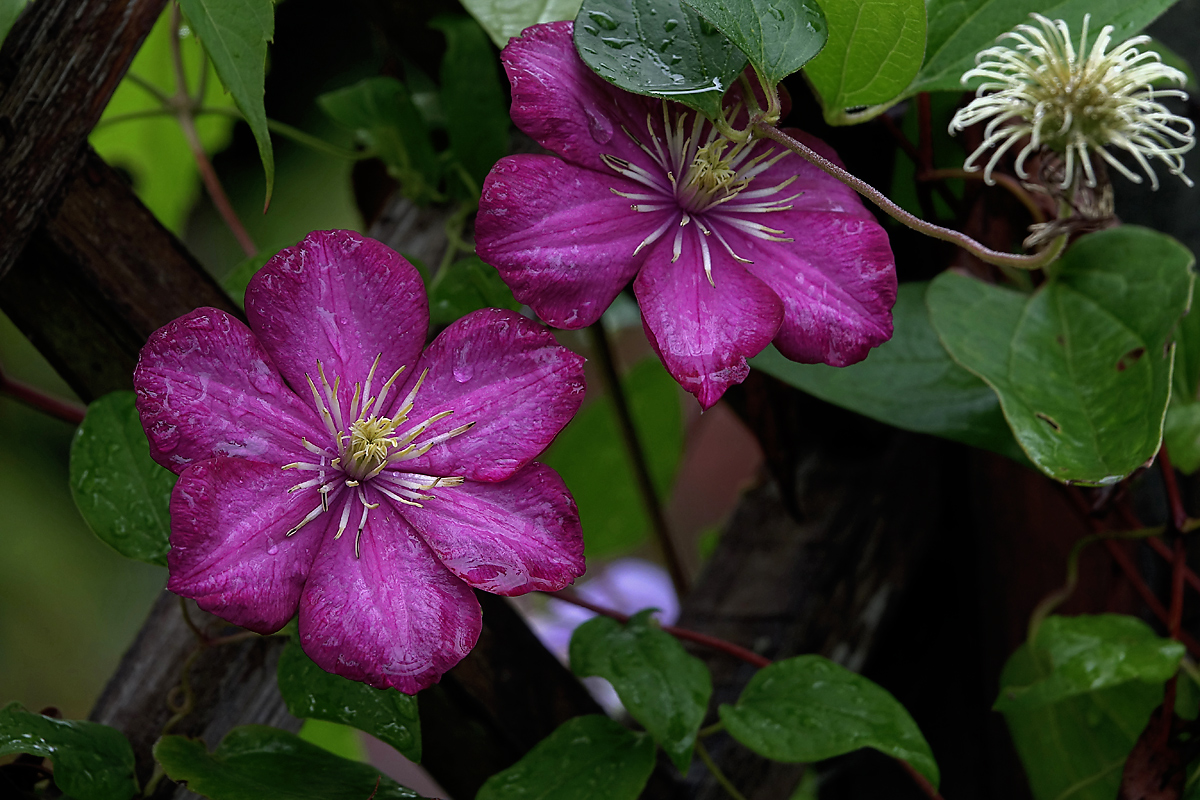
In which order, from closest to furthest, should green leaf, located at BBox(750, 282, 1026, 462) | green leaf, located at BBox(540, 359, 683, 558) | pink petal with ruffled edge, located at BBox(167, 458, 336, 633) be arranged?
pink petal with ruffled edge, located at BBox(167, 458, 336, 633) < green leaf, located at BBox(750, 282, 1026, 462) < green leaf, located at BBox(540, 359, 683, 558)

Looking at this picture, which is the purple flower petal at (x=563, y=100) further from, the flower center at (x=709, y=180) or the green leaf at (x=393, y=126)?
the green leaf at (x=393, y=126)

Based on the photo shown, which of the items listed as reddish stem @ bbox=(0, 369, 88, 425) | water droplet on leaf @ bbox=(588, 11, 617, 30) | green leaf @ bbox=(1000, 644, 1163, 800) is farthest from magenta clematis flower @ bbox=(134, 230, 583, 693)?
green leaf @ bbox=(1000, 644, 1163, 800)

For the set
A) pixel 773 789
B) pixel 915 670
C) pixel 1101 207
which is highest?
pixel 1101 207

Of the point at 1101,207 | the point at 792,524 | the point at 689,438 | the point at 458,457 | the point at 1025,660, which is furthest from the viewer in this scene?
the point at 689,438

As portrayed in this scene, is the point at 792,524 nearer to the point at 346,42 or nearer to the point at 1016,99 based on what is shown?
the point at 1016,99

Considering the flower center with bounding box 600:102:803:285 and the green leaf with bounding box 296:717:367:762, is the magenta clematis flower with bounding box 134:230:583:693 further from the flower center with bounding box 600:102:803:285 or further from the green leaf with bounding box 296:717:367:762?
the green leaf with bounding box 296:717:367:762

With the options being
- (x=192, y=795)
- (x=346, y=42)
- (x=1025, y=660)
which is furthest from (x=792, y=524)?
(x=346, y=42)

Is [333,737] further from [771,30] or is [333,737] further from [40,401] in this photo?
[771,30]
